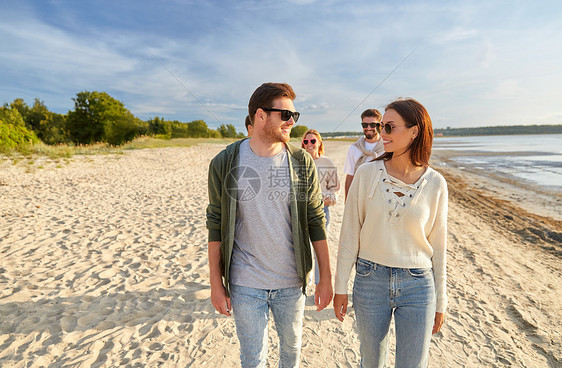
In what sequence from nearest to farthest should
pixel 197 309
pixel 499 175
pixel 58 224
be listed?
pixel 197 309, pixel 58 224, pixel 499 175

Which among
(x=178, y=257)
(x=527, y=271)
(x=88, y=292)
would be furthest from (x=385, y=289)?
(x=527, y=271)

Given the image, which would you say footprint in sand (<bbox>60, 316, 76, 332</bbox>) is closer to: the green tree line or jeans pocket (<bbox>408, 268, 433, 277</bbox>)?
jeans pocket (<bbox>408, 268, 433, 277</bbox>)

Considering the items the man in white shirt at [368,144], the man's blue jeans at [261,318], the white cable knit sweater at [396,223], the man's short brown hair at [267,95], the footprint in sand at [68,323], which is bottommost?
the footprint in sand at [68,323]

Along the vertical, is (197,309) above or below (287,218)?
below

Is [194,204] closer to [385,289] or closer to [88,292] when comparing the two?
[88,292]

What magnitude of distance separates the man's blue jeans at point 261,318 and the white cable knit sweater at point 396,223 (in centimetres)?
36

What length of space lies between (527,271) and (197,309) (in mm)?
5829

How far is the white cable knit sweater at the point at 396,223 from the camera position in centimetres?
188

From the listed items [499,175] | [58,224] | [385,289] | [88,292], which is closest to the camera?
[385,289]

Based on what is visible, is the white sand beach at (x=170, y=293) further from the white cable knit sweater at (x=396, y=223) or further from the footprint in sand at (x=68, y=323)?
the white cable knit sweater at (x=396, y=223)

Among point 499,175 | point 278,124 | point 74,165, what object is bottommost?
point 499,175

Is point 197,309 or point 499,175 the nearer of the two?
point 197,309

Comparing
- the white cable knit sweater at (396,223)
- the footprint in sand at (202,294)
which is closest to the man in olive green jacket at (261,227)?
the white cable knit sweater at (396,223)

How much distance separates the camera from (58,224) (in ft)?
24.8
